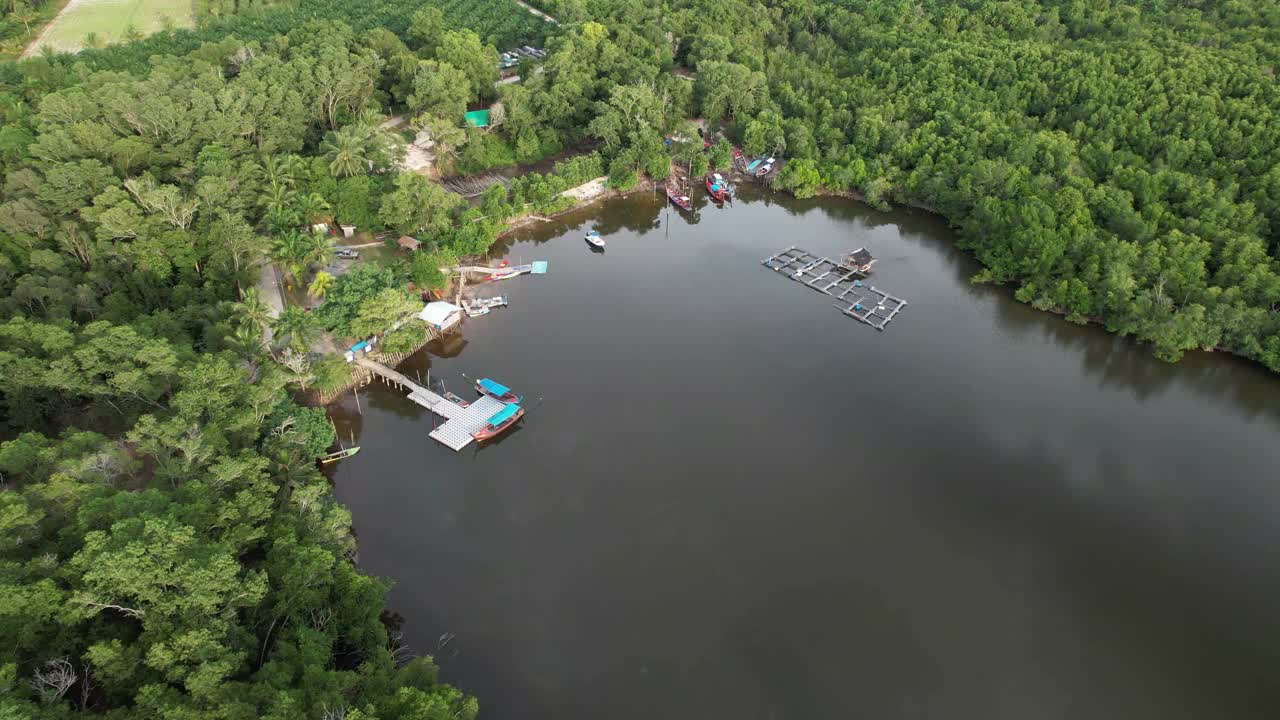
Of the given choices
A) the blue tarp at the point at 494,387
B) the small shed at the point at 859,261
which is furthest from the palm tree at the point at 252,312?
the small shed at the point at 859,261

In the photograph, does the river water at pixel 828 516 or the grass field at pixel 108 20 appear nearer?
the river water at pixel 828 516

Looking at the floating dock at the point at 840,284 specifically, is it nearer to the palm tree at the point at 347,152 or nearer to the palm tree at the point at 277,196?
the palm tree at the point at 347,152

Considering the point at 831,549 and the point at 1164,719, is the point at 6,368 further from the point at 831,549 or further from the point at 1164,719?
the point at 1164,719

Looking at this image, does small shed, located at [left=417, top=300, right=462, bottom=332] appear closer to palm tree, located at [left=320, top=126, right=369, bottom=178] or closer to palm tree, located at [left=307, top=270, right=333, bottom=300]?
palm tree, located at [left=307, top=270, right=333, bottom=300]

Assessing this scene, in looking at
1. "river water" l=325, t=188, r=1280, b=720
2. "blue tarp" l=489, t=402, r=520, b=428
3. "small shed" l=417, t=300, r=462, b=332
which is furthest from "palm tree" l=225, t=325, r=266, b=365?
"blue tarp" l=489, t=402, r=520, b=428

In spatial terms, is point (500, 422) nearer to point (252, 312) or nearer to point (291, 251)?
point (252, 312)
